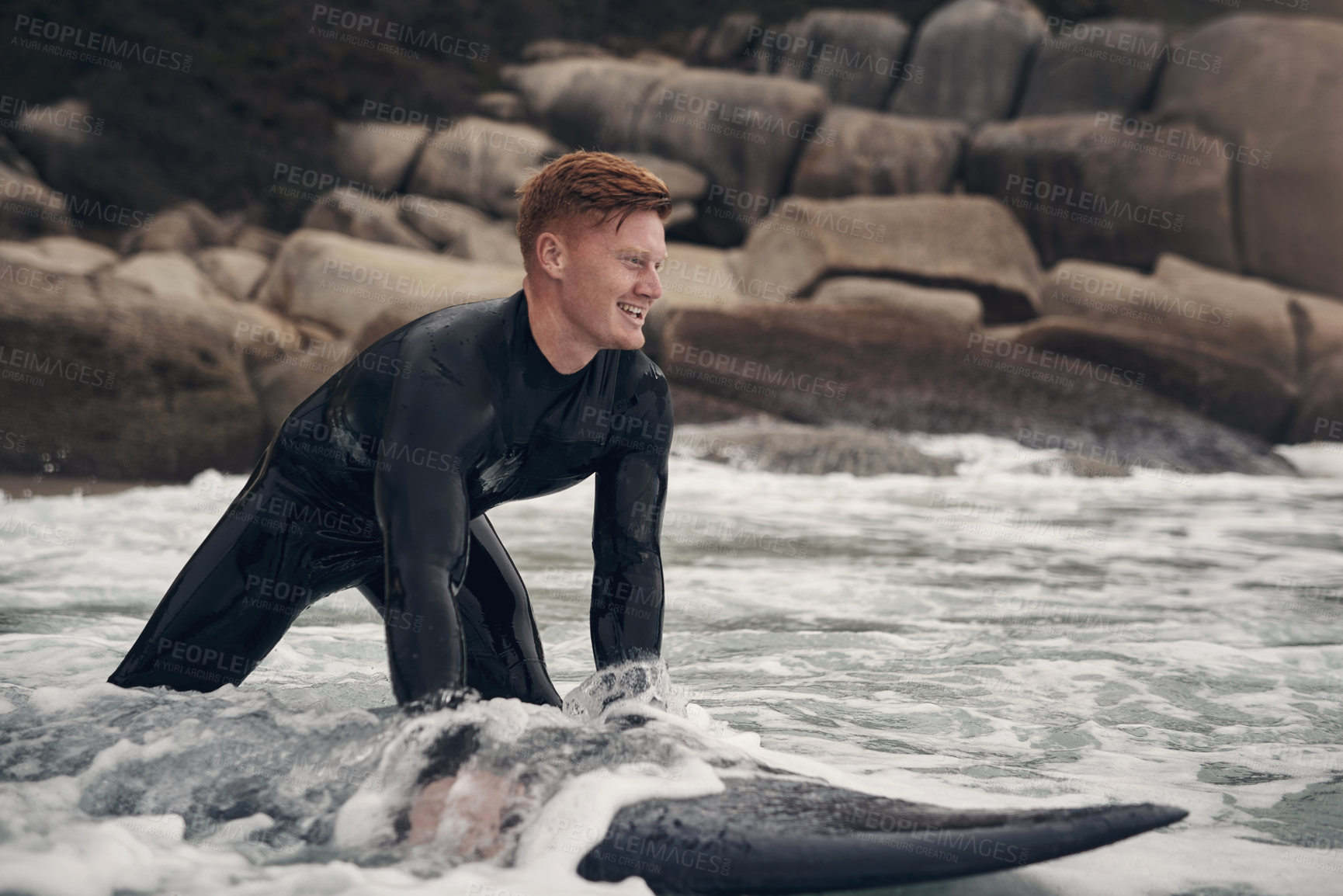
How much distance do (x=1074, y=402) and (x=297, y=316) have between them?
27.9ft

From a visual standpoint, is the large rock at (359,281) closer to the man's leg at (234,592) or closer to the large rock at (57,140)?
the large rock at (57,140)

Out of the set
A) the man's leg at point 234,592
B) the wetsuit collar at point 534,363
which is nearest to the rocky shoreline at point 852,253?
the man's leg at point 234,592

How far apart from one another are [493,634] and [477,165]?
16.6 meters

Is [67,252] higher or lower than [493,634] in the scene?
higher

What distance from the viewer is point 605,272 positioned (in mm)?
2326

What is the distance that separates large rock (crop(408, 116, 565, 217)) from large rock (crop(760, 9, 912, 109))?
5.62 metres

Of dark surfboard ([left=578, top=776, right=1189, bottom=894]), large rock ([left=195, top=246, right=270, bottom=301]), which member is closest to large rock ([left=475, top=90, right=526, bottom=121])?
large rock ([left=195, top=246, right=270, bottom=301])

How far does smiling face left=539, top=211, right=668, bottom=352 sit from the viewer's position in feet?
7.63

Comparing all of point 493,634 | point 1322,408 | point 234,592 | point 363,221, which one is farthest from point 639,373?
point 363,221

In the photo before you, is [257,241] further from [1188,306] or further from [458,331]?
[458,331]

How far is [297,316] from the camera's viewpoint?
13625 mm

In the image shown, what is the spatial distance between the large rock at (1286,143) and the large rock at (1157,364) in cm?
477

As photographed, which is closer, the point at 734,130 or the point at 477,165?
the point at 477,165

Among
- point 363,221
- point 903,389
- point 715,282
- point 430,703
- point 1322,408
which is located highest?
point 363,221
